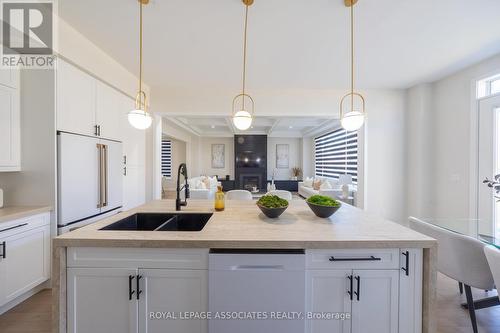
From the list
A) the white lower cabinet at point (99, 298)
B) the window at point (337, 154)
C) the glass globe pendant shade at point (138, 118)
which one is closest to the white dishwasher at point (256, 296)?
the white lower cabinet at point (99, 298)

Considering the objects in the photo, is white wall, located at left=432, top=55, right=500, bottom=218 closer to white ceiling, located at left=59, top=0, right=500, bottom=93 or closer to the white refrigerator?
white ceiling, located at left=59, top=0, right=500, bottom=93

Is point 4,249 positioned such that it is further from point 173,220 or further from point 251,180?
point 251,180

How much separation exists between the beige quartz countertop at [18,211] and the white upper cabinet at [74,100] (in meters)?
0.78

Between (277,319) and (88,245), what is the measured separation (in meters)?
1.13

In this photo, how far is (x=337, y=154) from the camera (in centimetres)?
755

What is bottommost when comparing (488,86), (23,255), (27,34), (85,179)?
(23,255)

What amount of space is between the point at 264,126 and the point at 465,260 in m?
6.62

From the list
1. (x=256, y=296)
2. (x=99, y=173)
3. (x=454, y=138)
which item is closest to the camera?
(x=256, y=296)

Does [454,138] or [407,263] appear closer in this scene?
[407,263]

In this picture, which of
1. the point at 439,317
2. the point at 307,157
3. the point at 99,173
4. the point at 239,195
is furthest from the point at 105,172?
the point at 307,157

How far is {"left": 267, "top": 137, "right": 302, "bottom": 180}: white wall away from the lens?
9539mm

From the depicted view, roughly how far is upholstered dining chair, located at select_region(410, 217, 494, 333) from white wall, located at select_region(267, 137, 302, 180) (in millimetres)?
7799

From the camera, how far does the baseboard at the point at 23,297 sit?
74.5 inches

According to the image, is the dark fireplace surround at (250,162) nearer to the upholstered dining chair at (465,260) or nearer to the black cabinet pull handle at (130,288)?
the upholstered dining chair at (465,260)
